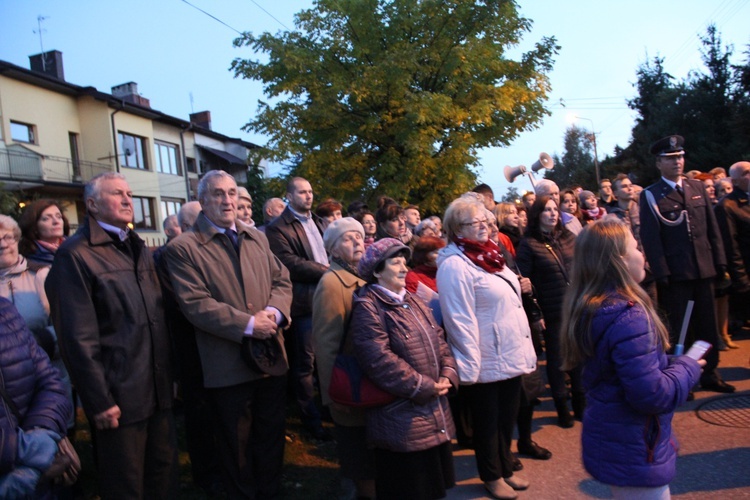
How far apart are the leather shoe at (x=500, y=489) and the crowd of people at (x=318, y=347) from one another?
0.05 ft

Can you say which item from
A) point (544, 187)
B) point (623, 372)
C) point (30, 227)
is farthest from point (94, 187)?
point (544, 187)

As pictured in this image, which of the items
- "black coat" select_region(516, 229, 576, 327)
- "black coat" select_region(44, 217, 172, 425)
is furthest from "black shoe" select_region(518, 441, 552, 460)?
"black coat" select_region(44, 217, 172, 425)

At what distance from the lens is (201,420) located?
4.44 metres

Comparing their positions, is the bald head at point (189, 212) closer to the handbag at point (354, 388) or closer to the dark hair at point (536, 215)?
the handbag at point (354, 388)

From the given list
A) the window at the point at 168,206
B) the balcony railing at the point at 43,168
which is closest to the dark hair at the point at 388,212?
the balcony railing at the point at 43,168

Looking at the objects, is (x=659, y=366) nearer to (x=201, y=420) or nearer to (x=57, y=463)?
(x=57, y=463)

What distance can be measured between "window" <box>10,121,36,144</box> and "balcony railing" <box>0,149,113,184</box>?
904mm

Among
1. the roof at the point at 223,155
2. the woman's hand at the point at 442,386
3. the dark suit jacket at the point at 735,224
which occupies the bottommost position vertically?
the woman's hand at the point at 442,386

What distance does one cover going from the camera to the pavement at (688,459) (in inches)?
154

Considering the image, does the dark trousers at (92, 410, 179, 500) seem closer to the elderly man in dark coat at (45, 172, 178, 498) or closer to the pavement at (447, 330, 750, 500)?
the elderly man in dark coat at (45, 172, 178, 498)

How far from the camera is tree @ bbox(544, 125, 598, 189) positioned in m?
49.8

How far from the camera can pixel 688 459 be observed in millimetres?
4289

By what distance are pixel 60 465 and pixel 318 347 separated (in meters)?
1.63

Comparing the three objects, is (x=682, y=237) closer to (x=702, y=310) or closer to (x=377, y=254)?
(x=702, y=310)
